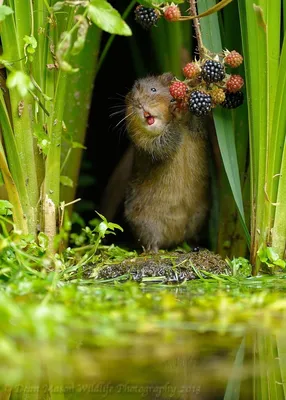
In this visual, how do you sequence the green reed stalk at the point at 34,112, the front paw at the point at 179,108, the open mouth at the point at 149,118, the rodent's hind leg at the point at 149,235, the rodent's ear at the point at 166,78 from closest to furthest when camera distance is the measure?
1. the green reed stalk at the point at 34,112
2. the front paw at the point at 179,108
3. the open mouth at the point at 149,118
4. the rodent's ear at the point at 166,78
5. the rodent's hind leg at the point at 149,235

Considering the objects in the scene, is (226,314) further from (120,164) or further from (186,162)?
(120,164)

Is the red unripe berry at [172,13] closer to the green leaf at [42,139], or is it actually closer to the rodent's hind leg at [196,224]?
the green leaf at [42,139]

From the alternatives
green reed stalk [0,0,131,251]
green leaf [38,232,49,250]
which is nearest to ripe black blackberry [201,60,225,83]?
green reed stalk [0,0,131,251]

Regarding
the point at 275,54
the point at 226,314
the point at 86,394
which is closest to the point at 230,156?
the point at 275,54

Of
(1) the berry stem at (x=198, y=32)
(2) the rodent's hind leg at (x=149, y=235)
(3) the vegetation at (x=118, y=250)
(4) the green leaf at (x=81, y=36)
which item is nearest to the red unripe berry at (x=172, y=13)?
(3) the vegetation at (x=118, y=250)

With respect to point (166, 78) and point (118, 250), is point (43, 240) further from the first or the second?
point (166, 78)

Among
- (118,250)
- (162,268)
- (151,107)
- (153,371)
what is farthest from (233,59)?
(153,371)

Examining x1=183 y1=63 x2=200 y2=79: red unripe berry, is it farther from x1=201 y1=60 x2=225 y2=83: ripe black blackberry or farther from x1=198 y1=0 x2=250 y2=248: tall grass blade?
x1=198 y1=0 x2=250 y2=248: tall grass blade

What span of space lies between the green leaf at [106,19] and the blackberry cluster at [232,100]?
95 centimetres

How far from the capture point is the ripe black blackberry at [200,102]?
351 cm

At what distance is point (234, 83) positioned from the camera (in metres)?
3.59

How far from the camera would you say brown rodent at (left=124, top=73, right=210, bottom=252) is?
4.17 metres

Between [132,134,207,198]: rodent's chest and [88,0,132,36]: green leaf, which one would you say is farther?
[132,134,207,198]: rodent's chest

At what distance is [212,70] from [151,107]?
0.75m
